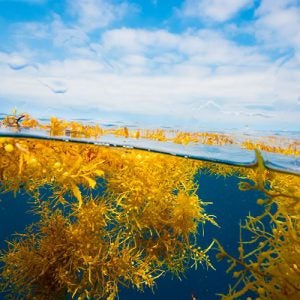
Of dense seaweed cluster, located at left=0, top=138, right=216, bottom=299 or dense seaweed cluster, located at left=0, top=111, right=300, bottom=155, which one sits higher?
dense seaweed cluster, located at left=0, top=111, right=300, bottom=155

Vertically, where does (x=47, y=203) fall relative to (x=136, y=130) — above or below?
below

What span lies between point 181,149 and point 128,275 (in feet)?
8.98

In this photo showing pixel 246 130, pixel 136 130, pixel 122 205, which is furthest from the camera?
pixel 246 130

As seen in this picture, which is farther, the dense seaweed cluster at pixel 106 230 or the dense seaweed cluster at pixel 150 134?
the dense seaweed cluster at pixel 150 134

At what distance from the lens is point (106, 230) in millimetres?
5359

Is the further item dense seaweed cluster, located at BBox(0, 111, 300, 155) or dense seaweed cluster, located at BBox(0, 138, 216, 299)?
dense seaweed cluster, located at BBox(0, 111, 300, 155)

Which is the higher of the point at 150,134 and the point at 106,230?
the point at 150,134

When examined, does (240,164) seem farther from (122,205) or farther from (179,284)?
(179,284)

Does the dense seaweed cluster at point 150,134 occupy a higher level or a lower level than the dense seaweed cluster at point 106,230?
higher

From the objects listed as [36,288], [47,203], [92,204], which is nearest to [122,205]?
[92,204]

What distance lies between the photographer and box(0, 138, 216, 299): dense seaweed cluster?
503 cm

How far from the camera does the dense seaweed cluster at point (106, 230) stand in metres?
5.03

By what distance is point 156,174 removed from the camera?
207 inches

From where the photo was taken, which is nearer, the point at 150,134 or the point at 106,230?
the point at 106,230
